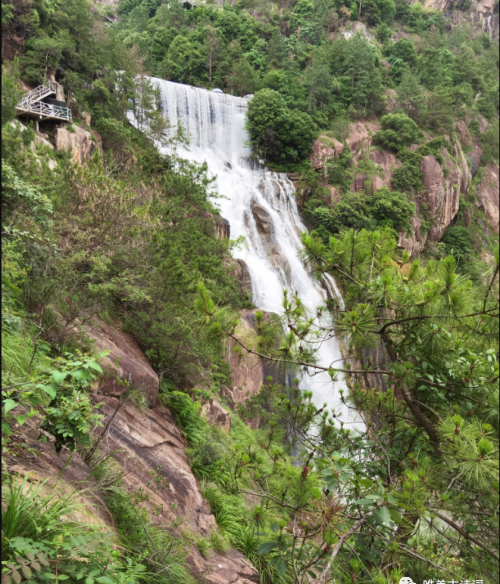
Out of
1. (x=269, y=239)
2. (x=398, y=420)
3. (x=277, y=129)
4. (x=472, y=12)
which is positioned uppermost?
(x=472, y=12)

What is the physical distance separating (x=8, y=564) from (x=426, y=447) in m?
2.41

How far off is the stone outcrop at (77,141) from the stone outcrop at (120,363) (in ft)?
28.0

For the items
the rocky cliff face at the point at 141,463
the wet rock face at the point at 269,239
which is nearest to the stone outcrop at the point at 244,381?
the rocky cliff face at the point at 141,463

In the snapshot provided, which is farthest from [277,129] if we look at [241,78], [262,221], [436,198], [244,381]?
[244,381]

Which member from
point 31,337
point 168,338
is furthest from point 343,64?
point 31,337

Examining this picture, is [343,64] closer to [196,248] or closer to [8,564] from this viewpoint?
[196,248]

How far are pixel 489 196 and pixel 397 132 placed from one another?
39.2ft

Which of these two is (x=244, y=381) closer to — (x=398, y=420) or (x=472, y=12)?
(x=398, y=420)

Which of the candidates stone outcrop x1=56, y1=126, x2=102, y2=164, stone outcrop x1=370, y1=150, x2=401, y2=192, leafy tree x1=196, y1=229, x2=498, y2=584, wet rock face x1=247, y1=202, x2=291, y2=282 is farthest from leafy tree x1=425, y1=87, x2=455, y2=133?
leafy tree x1=196, y1=229, x2=498, y2=584

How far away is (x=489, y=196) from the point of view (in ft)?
109

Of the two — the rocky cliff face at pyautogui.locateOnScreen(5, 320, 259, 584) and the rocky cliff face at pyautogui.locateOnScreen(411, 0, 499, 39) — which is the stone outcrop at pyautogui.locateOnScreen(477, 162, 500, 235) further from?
the rocky cliff face at pyautogui.locateOnScreen(5, 320, 259, 584)

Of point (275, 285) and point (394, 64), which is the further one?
point (394, 64)

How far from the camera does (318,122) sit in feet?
90.1

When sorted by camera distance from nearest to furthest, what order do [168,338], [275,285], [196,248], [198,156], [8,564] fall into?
[8,564] < [168,338] < [196,248] < [275,285] < [198,156]
